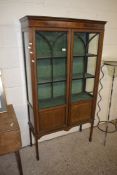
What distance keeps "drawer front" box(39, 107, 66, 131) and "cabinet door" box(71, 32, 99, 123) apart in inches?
6.3

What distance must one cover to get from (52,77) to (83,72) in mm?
532

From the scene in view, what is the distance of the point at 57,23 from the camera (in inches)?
65.4

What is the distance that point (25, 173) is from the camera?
1.96 meters

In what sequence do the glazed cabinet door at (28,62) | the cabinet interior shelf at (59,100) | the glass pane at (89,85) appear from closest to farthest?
the glazed cabinet door at (28,62)
the cabinet interior shelf at (59,100)
the glass pane at (89,85)

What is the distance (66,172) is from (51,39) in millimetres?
1699

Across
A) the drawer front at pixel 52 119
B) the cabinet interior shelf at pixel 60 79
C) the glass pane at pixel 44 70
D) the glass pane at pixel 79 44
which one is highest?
the glass pane at pixel 79 44

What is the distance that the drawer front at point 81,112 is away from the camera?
7.16ft

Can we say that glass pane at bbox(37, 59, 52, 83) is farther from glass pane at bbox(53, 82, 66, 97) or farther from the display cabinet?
glass pane at bbox(53, 82, 66, 97)

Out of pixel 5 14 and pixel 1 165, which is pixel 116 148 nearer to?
pixel 1 165

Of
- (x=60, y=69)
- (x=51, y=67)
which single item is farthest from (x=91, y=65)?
(x=51, y=67)

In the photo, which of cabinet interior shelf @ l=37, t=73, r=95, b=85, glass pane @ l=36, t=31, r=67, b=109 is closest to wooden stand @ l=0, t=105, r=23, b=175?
glass pane @ l=36, t=31, r=67, b=109

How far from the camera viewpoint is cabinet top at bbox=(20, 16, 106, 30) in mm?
1557

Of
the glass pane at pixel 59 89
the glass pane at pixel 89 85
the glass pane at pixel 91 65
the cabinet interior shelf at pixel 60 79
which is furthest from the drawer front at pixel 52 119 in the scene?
the glass pane at pixel 91 65

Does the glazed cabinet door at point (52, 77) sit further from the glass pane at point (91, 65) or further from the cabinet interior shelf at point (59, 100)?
the glass pane at point (91, 65)
